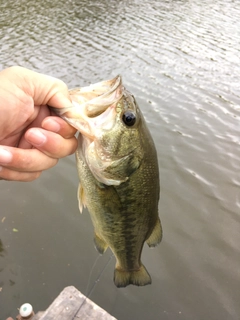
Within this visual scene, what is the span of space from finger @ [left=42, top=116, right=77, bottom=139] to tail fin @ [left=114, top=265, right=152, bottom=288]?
4.50ft

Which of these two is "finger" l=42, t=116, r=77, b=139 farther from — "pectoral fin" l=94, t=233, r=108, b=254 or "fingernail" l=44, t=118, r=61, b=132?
"pectoral fin" l=94, t=233, r=108, b=254

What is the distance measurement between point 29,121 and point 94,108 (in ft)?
1.68

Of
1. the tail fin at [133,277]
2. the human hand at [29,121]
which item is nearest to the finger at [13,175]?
the human hand at [29,121]

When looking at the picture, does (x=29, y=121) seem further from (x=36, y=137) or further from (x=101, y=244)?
(x=101, y=244)

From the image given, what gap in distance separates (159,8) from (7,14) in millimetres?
9174

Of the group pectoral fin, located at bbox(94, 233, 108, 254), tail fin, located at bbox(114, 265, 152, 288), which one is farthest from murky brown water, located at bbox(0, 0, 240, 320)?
pectoral fin, located at bbox(94, 233, 108, 254)

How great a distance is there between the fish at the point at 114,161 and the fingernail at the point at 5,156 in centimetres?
40

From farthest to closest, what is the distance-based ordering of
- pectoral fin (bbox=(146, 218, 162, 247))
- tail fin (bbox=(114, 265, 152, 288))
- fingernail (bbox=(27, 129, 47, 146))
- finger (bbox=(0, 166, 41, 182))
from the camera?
tail fin (bbox=(114, 265, 152, 288)) < pectoral fin (bbox=(146, 218, 162, 247)) < finger (bbox=(0, 166, 41, 182)) < fingernail (bbox=(27, 129, 47, 146))

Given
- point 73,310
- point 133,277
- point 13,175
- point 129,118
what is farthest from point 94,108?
point 73,310

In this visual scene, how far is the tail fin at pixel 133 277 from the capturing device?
2.47 m

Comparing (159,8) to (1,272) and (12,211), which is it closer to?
(12,211)

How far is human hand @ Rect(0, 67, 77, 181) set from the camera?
5.39 ft

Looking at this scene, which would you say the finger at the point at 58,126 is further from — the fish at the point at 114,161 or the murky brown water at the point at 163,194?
the murky brown water at the point at 163,194

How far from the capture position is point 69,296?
305 cm
